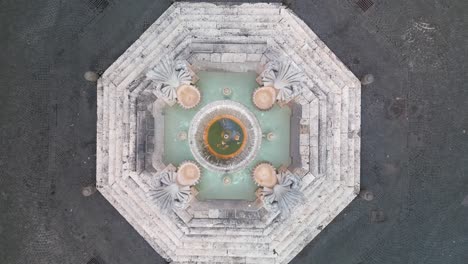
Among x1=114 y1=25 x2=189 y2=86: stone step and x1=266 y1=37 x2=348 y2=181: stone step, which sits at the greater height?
x1=114 y1=25 x2=189 y2=86: stone step

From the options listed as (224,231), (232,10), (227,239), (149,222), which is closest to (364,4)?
(232,10)

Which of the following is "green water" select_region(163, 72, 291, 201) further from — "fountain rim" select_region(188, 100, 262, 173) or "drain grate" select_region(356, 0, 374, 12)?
"drain grate" select_region(356, 0, 374, 12)

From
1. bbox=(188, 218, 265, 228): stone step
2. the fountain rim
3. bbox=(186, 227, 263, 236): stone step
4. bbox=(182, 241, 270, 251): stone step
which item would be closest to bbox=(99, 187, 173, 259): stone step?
bbox=(182, 241, 270, 251): stone step

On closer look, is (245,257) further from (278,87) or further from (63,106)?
(63,106)

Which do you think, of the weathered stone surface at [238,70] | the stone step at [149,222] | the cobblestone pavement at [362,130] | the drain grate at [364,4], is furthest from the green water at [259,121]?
the drain grate at [364,4]

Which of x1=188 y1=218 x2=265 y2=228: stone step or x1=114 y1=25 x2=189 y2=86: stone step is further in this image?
x1=114 y1=25 x2=189 y2=86: stone step

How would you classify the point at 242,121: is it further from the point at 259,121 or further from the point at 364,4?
the point at 364,4
